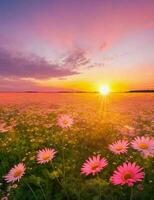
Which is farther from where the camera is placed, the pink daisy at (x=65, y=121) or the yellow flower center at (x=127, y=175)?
the pink daisy at (x=65, y=121)

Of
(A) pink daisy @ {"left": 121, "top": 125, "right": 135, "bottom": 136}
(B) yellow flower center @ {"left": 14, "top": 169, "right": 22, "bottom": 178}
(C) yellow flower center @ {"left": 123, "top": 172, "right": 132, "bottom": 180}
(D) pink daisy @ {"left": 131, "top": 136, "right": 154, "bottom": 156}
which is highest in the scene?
(D) pink daisy @ {"left": 131, "top": 136, "right": 154, "bottom": 156}

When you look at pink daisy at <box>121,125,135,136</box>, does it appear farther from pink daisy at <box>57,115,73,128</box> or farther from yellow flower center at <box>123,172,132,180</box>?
yellow flower center at <box>123,172,132,180</box>

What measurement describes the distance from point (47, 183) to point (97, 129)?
5651 millimetres

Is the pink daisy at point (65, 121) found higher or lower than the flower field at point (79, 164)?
higher

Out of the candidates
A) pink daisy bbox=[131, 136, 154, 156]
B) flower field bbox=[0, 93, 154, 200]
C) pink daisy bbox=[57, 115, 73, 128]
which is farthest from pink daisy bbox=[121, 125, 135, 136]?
pink daisy bbox=[131, 136, 154, 156]

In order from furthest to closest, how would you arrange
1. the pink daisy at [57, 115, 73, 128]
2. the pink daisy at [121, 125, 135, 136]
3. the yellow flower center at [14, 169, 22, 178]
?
1. the pink daisy at [121, 125, 135, 136]
2. the pink daisy at [57, 115, 73, 128]
3. the yellow flower center at [14, 169, 22, 178]

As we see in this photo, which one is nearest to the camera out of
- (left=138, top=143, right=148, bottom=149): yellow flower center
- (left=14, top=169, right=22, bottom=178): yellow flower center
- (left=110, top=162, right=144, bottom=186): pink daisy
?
(left=110, top=162, right=144, bottom=186): pink daisy

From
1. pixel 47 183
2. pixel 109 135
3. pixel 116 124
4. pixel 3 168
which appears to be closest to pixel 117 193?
pixel 47 183

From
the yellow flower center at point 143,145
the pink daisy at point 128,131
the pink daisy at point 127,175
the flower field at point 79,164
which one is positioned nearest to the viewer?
the pink daisy at point 127,175

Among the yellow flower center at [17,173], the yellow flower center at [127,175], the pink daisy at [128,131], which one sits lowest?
the pink daisy at [128,131]

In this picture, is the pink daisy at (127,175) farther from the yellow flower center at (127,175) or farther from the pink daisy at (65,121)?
the pink daisy at (65,121)

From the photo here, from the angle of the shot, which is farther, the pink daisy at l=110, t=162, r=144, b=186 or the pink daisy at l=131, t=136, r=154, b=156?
the pink daisy at l=131, t=136, r=154, b=156

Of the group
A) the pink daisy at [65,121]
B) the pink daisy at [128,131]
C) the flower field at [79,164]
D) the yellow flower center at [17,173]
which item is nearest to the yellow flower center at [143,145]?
the flower field at [79,164]

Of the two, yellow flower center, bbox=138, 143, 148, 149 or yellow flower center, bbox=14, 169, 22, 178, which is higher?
yellow flower center, bbox=138, 143, 148, 149
